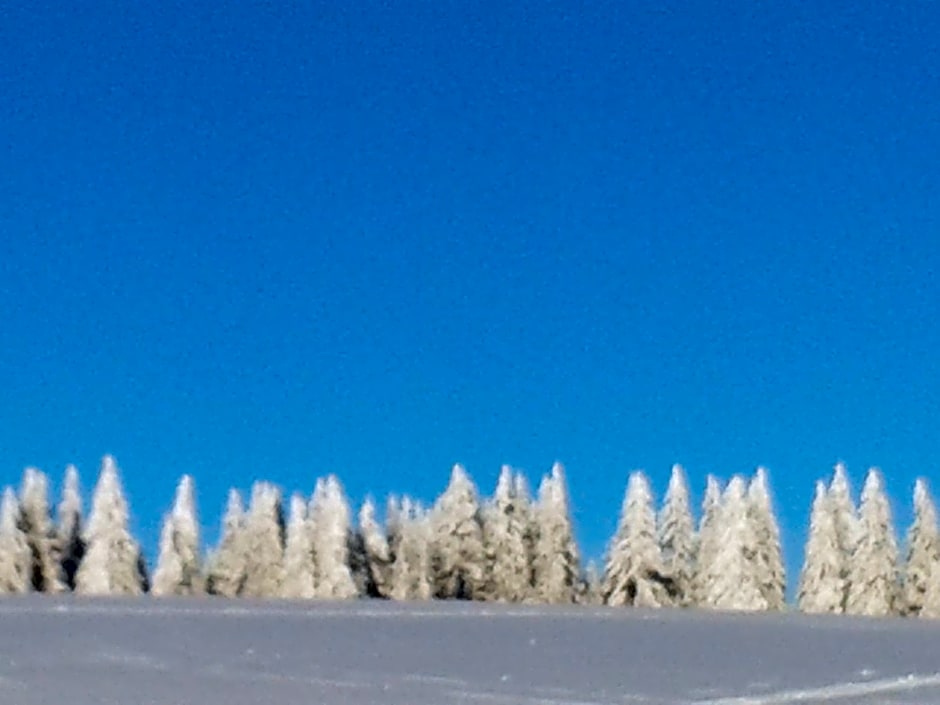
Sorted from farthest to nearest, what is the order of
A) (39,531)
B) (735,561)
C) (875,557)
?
(39,531) → (875,557) → (735,561)

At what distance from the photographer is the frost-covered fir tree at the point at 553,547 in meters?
73.2

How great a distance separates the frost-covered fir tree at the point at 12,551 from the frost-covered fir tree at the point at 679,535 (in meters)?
27.1

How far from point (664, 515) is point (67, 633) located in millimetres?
58400

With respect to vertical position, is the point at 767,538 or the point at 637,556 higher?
the point at 767,538

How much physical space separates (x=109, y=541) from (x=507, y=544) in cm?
1811

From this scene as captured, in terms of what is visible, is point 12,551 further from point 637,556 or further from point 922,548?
point 922,548

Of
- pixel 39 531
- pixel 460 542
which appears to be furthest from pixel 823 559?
pixel 39 531

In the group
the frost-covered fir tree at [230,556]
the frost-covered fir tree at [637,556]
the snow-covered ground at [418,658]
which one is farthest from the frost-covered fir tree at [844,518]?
the snow-covered ground at [418,658]

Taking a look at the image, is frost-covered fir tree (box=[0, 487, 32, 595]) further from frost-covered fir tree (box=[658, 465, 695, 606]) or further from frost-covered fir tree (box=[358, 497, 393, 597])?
frost-covered fir tree (box=[658, 465, 695, 606])

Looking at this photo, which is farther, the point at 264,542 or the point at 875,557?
the point at 264,542

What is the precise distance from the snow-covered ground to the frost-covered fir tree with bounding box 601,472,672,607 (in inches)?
1850

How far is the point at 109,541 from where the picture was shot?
67.4 metres

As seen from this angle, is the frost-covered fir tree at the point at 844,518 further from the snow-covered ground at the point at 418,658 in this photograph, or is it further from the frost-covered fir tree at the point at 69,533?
the snow-covered ground at the point at 418,658

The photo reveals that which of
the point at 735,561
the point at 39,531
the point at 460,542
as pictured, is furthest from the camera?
the point at 460,542
